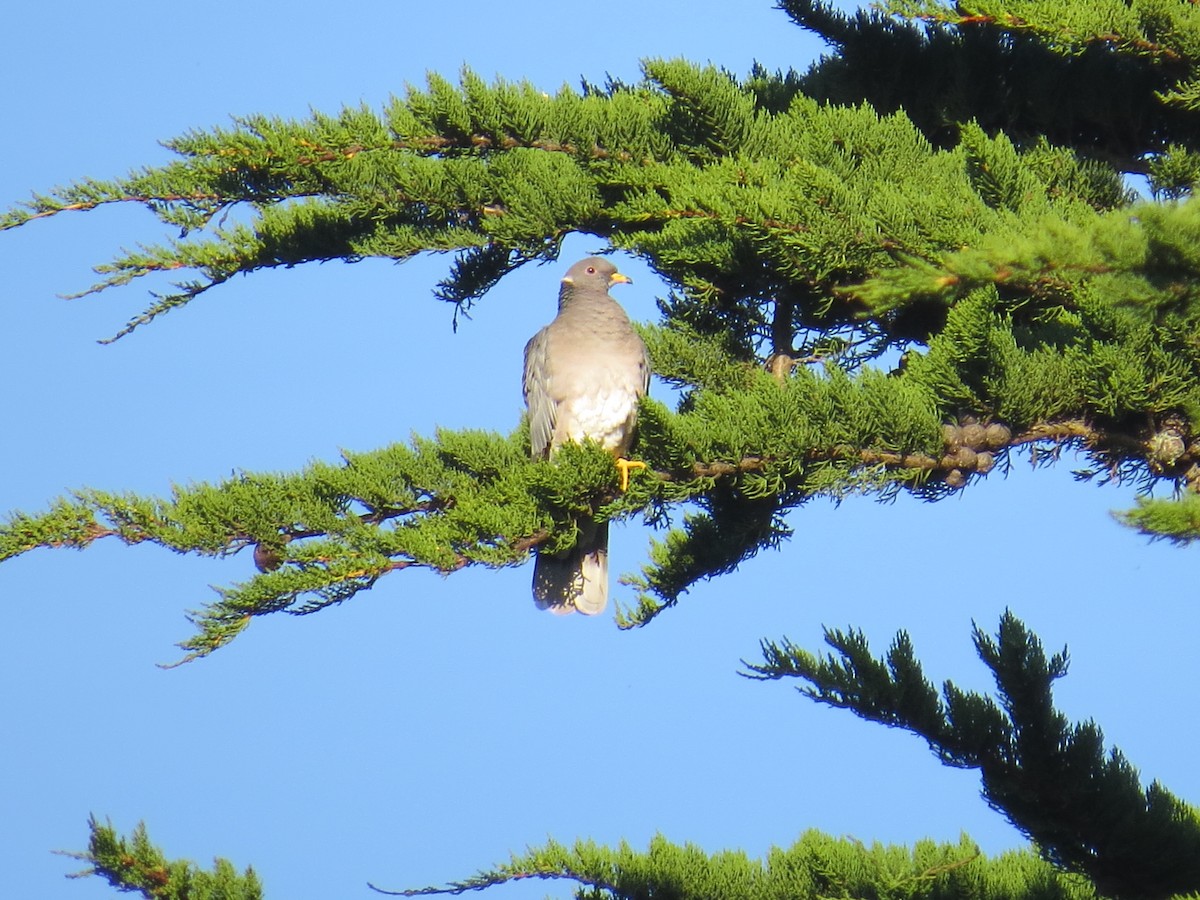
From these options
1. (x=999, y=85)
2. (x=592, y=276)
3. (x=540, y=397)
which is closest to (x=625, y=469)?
(x=540, y=397)

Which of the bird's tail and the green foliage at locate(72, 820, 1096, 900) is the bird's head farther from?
the green foliage at locate(72, 820, 1096, 900)

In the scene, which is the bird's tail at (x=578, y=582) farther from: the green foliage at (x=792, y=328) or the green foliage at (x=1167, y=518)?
the green foliage at (x=1167, y=518)

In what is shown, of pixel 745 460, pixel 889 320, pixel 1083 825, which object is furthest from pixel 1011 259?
pixel 1083 825

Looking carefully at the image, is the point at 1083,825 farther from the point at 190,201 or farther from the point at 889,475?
the point at 190,201

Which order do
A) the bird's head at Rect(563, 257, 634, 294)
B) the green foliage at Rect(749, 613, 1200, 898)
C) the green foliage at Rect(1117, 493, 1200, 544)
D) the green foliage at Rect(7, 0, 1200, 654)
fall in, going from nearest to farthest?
the green foliage at Rect(1117, 493, 1200, 544) → the green foliage at Rect(7, 0, 1200, 654) → the green foliage at Rect(749, 613, 1200, 898) → the bird's head at Rect(563, 257, 634, 294)

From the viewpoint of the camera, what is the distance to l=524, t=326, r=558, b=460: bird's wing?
4.97 metres

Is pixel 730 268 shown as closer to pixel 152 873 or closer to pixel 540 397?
pixel 540 397

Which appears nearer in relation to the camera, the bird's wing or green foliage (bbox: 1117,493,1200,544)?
green foliage (bbox: 1117,493,1200,544)

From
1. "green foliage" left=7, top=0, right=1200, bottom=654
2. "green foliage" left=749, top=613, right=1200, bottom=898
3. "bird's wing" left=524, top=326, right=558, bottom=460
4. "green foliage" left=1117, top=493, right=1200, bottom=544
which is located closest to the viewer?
"green foliage" left=1117, top=493, right=1200, bottom=544

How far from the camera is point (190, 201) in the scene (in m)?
4.02

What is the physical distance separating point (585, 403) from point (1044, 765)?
6.47 ft

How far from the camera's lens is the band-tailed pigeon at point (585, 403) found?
4738 millimetres

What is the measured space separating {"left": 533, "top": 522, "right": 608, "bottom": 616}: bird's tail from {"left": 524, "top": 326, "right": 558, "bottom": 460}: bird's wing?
382 millimetres

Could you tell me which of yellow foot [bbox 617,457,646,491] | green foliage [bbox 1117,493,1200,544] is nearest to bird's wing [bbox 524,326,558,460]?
yellow foot [bbox 617,457,646,491]
